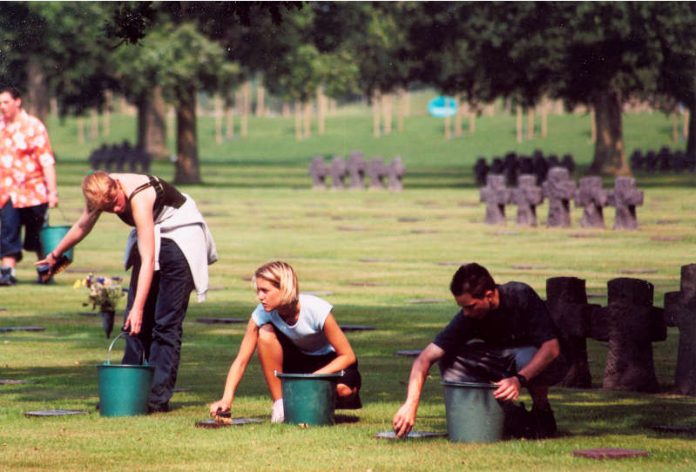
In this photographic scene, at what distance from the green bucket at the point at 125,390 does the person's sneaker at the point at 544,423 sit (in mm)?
2400

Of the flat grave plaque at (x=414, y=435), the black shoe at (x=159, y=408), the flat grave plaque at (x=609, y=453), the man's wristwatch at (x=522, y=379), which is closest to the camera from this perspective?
the flat grave plaque at (x=609, y=453)

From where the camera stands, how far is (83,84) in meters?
78.6

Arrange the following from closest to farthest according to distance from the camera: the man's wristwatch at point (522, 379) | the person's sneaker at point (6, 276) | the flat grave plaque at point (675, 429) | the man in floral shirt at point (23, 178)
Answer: the man's wristwatch at point (522, 379) < the flat grave plaque at point (675, 429) < the man in floral shirt at point (23, 178) < the person's sneaker at point (6, 276)

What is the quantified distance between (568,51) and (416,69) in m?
12.8

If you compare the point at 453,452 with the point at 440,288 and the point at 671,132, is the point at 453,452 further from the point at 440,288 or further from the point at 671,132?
Answer: the point at 671,132

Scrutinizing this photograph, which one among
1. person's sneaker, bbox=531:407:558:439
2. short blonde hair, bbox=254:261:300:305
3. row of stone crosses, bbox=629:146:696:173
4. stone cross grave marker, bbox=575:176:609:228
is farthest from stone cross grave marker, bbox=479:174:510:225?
row of stone crosses, bbox=629:146:696:173

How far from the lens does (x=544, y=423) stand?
32.0ft

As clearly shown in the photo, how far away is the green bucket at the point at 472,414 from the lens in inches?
364

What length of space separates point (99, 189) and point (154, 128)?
86.1 meters

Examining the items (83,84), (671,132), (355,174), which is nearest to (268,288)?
(355,174)

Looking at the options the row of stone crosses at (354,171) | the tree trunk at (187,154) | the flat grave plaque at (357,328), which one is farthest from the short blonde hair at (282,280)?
the tree trunk at (187,154)

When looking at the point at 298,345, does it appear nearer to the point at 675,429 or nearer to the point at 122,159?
the point at 675,429

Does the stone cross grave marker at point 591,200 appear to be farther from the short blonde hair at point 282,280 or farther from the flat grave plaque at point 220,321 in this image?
the short blonde hair at point 282,280

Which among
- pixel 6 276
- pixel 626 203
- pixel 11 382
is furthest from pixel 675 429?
pixel 626 203
